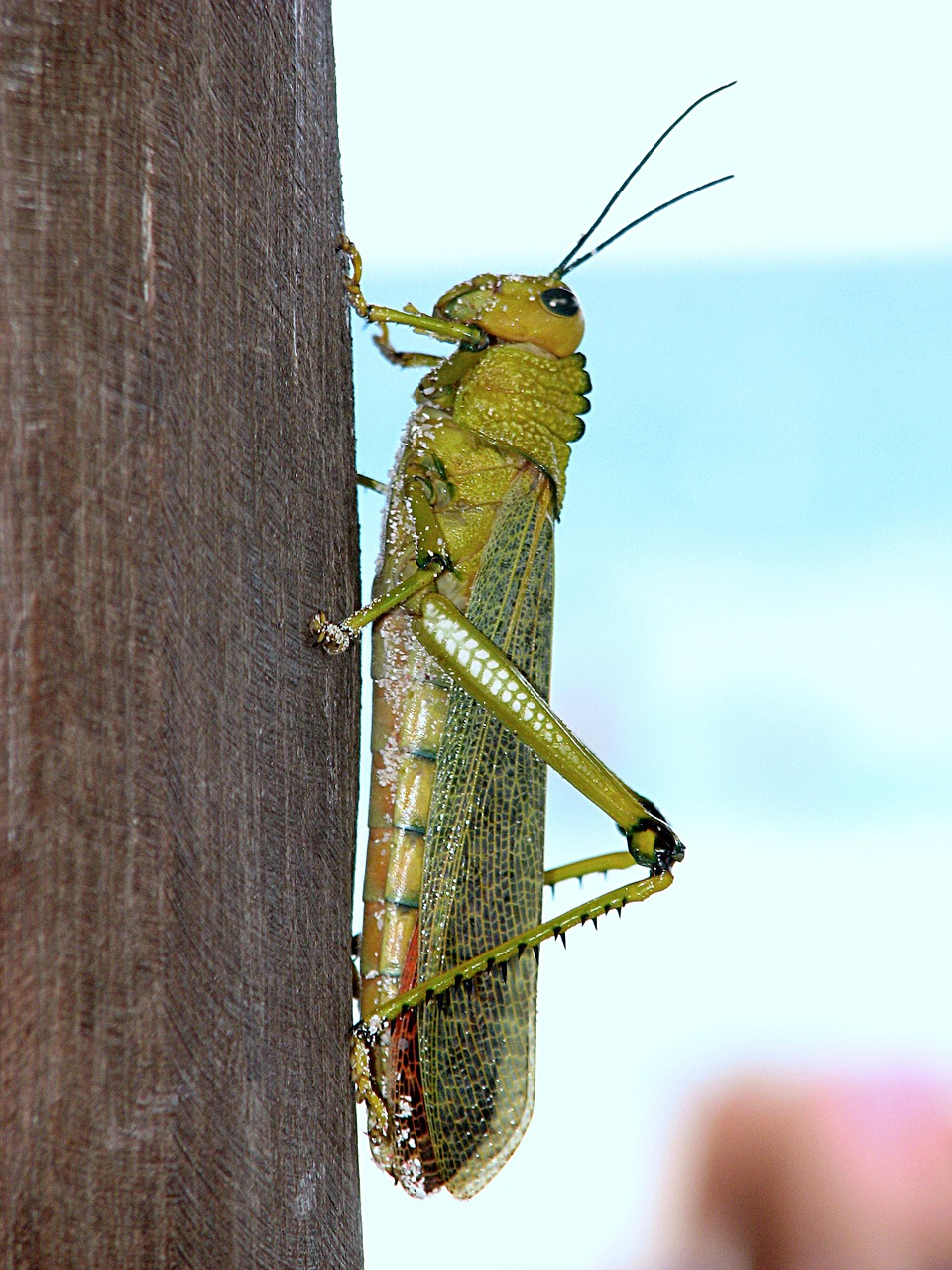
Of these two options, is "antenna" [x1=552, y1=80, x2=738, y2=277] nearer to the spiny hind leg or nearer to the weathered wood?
the weathered wood

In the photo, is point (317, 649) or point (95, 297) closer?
point (95, 297)

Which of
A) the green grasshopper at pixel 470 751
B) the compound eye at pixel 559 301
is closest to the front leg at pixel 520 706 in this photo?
the green grasshopper at pixel 470 751

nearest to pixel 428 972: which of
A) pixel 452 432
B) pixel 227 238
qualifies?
pixel 452 432

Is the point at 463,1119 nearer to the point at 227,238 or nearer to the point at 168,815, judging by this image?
the point at 168,815

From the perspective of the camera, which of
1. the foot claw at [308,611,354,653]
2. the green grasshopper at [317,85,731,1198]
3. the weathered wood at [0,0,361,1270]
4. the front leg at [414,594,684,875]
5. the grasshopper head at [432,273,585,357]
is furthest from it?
the grasshopper head at [432,273,585,357]

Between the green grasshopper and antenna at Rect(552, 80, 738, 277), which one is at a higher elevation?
antenna at Rect(552, 80, 738, 277)

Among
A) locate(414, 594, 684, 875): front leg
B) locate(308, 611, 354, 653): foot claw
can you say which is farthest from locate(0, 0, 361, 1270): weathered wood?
locate(414, 594, 684, 875): front leg

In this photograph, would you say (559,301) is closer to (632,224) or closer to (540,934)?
(632,224)

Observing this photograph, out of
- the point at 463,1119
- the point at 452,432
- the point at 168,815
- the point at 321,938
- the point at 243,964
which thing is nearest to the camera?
the point at 168,815

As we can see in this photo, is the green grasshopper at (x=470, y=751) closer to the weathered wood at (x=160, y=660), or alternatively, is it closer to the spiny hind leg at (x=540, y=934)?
the spiny hind leg at (x=540, y=934)
